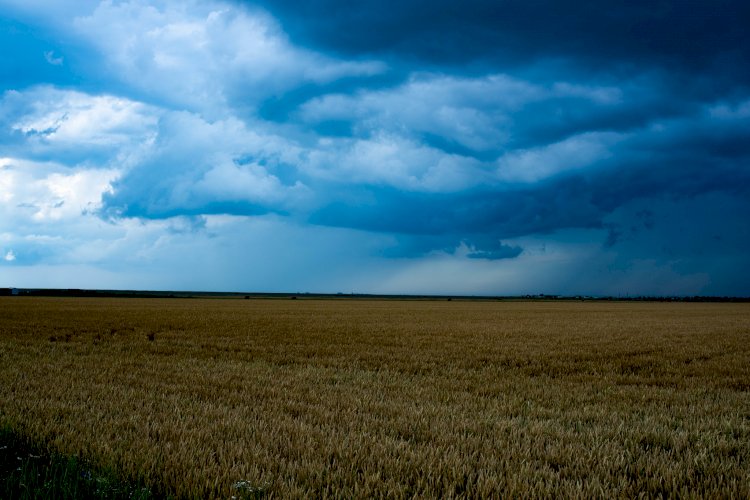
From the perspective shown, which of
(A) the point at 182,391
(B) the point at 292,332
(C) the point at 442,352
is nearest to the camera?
(A) the point at 182,391

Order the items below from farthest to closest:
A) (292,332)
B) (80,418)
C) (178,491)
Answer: (292,332)
(80,418)
(178,491)

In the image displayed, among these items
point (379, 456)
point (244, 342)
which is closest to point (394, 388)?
point (379, 456)

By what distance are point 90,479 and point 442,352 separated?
611 inches

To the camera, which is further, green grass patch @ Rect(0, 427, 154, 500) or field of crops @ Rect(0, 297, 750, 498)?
field of crops @ Rect(0, 297, 750, 498)

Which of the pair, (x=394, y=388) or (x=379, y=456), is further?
(x=394, y=388)

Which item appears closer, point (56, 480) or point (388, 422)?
point (56, 480)

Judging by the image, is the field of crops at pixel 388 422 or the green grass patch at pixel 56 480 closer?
the green grass patch at pixel 56 480

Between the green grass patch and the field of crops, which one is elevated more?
the green grass patch

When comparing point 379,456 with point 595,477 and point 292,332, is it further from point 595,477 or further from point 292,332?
point 292,332

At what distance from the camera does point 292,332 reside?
28.3m

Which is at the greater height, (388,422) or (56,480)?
(56,480)

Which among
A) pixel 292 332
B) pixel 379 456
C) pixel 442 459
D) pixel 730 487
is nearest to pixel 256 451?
pixel 379 456

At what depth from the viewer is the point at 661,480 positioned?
5.57m

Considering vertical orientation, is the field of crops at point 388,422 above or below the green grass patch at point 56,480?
below
